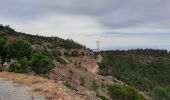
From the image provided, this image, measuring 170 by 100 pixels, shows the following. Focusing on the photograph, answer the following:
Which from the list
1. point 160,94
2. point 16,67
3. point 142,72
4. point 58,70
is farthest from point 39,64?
point 142,72

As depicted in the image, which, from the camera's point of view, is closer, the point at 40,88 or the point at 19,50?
the point at 40,88

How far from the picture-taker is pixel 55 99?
88.2ft

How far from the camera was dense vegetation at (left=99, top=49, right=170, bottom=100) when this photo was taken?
109m

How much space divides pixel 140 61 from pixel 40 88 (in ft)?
426

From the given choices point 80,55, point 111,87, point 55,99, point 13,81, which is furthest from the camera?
point 80,55

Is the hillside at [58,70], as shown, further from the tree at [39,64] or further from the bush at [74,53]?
the bush at [74,53]

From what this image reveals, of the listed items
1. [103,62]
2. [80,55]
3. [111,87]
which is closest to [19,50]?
[111,87]

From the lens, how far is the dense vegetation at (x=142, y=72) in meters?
109

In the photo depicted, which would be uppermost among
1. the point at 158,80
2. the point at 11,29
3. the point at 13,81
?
the point at 11,29

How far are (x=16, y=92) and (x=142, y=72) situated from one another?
359ft

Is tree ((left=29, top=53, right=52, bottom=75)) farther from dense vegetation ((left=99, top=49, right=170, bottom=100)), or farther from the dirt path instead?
dense vegetation ((left=99, top=49, right=170, bottom=100))

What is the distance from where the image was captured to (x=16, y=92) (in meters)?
31.5

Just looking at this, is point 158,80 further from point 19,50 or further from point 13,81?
point 13,81

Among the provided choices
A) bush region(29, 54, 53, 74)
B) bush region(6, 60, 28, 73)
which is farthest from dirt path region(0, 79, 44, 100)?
bush region(29, 54, 53, 74)
